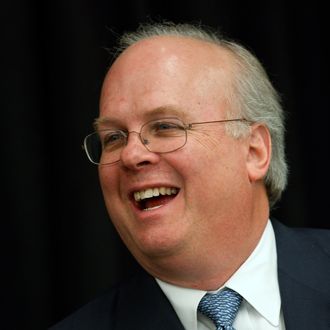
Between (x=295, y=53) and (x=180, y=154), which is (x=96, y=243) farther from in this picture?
(x=295, y=53)

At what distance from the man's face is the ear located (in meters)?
0.05

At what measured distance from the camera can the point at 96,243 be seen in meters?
2.29

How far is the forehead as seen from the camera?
169 cm

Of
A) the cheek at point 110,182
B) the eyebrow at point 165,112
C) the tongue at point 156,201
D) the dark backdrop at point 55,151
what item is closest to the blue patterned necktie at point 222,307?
the tongue at point 156,201

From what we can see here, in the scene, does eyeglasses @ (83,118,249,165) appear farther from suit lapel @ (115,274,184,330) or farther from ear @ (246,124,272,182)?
suit lapel @ (115,274,184,330)

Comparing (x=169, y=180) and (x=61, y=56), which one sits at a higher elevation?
(x=61, y=56)

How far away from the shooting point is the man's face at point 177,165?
1.65 m

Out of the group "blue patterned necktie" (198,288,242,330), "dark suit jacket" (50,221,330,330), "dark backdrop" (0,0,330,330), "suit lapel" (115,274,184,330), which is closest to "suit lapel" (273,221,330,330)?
"dark suit jacket" (50,221,330,330)

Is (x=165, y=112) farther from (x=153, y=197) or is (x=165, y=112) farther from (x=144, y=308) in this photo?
(x=144, y=308)

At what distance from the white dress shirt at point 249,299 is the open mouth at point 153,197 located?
24cm

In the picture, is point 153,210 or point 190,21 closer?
point 153,210

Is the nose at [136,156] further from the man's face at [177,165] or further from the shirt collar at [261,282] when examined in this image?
the shirt collar at [261,282]

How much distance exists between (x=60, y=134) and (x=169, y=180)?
2.51 feet

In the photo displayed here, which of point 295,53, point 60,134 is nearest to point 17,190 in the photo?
point 60,134
